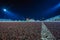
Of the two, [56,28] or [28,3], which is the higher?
[28,3]

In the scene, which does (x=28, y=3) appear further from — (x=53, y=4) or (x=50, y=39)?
(x=50, y=39)

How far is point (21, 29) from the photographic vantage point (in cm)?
98

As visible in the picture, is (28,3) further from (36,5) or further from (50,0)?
(50,0)

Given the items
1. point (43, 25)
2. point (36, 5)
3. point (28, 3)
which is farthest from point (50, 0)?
point (43, 25)

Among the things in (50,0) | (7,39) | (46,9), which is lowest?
(7,39)

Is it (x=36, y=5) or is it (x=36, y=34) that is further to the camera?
(x=36, y=5)

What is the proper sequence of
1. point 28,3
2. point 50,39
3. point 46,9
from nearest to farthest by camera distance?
point 50,39 < point 28,3 < point 46,9

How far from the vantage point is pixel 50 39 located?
0.88m

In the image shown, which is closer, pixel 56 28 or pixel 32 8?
pixel 56 28

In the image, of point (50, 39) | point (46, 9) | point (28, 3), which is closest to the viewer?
point (50, 39)

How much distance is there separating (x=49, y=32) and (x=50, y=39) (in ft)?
0.19

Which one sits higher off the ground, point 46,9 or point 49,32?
point 46,9

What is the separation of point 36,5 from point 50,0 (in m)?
0.56

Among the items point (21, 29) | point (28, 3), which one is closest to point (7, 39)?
point (21, 29)
